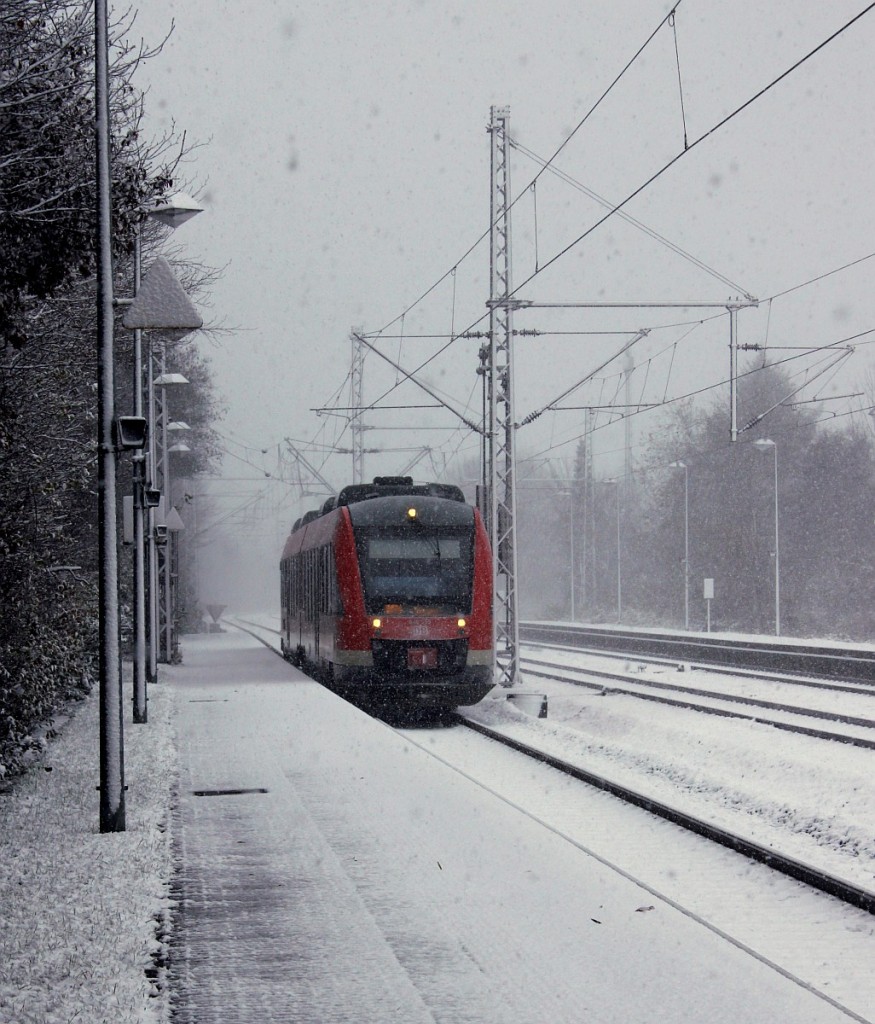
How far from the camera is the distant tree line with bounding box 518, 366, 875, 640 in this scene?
5516cm

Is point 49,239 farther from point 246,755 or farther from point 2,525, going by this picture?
point 246,755

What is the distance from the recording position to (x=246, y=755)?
14.8 m

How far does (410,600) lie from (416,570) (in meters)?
0.47

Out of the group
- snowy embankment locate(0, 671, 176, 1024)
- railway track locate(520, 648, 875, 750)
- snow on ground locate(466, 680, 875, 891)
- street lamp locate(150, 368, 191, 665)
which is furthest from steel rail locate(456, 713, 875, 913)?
street lamp locate(150, 368, 191, 665)

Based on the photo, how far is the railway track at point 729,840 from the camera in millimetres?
8641

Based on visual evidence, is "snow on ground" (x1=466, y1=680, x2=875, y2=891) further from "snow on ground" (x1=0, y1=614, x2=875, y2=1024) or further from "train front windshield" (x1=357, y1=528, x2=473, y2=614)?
"train front windshield" (x1=357, y1=528, x2=473, y2=614)

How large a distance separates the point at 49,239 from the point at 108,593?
2.44m

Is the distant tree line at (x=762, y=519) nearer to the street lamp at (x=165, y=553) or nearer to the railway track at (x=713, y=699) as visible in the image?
the railway track at (x=713, y=699)

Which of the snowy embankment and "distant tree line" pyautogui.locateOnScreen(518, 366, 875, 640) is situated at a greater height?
"distant tree line" pyautogui.locateOnScreen(518, 366, 875, 640)

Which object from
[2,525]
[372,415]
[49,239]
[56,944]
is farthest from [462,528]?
[372,415]

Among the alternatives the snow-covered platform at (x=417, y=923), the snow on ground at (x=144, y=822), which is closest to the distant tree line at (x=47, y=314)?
the snow on ground at (x=144, y=822)

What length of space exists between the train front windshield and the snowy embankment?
278 inches

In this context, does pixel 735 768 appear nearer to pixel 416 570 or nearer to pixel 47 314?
pixel 416 570

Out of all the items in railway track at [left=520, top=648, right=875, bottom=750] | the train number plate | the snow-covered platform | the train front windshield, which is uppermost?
the train front windshield
